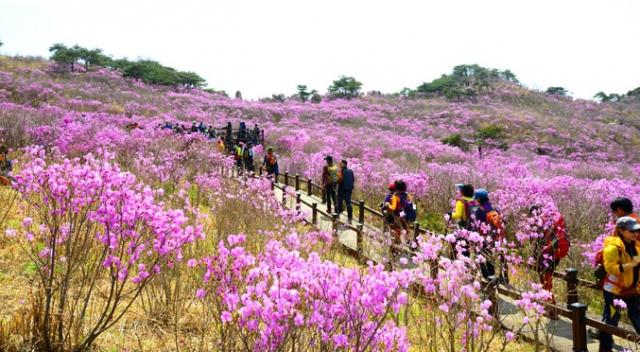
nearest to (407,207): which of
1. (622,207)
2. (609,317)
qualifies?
(622,207)

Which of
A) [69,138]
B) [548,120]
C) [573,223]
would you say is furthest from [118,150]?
[548,120]

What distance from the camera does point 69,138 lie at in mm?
12086

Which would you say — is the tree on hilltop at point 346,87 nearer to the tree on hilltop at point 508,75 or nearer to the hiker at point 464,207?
the tree on hilltop at point 508,75

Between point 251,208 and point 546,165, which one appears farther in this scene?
point 546,165

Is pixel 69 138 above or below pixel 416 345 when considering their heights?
above

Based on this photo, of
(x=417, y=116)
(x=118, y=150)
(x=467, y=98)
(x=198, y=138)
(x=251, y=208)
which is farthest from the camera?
(x=467, y=98)

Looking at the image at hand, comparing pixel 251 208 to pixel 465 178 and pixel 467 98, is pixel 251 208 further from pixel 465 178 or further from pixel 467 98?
pixel 467 98

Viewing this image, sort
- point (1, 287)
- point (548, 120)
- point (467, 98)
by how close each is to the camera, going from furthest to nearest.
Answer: point (467, 98)
point (548, 120)
point (1, 287)

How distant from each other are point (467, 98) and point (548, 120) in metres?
16.0

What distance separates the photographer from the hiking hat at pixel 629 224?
3.96m

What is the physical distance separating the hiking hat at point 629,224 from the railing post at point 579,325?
3.33 feet

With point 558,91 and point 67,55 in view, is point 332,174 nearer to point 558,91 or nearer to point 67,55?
point 67,55

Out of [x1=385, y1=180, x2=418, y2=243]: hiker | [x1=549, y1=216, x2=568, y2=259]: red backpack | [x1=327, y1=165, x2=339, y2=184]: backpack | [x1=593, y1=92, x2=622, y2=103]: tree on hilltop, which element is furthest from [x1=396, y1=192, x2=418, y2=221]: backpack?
[x1=593, y1=92, x2=622, y2=103]: tree on hilltop

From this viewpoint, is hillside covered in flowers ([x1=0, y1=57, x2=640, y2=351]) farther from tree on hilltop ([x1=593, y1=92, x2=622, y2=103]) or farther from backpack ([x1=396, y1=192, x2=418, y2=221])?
tree on hilltop ([x1=593, y1=92, x2=622, y2=103])
